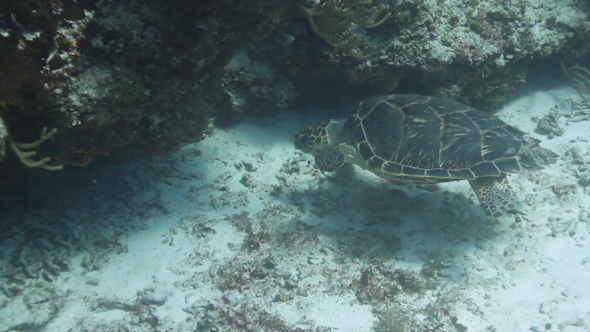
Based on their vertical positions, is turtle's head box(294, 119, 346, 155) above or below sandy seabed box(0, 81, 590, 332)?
above

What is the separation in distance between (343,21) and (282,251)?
297cm

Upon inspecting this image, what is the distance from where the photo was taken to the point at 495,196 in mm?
3965

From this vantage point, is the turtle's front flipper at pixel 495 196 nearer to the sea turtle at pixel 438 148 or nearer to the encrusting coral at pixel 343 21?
the sea turtle at pixel 438 148

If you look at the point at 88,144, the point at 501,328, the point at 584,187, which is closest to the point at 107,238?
the point at 88,144

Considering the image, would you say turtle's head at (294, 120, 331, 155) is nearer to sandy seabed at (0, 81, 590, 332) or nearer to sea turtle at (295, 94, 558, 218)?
sea turtle at (295, 94, 558, 218)

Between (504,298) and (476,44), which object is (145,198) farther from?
(476,44)

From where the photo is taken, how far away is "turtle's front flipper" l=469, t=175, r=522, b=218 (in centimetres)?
385

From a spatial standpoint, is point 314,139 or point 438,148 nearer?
point 438,148

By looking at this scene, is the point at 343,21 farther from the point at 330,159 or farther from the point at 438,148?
the point at 438,148

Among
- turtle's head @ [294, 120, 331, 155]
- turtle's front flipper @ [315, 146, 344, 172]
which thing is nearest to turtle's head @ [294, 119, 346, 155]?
turtle's head @ [294, 120, 331, 155]

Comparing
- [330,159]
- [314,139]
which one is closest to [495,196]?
[330,159]

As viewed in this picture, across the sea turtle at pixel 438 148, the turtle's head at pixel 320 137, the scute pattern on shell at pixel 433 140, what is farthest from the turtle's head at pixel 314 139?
the scute pattern on shell at pixel 433 140

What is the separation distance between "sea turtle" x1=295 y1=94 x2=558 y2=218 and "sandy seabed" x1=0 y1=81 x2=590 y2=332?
0.48 metres

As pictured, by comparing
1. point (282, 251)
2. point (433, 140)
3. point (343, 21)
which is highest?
point (343, 21)
